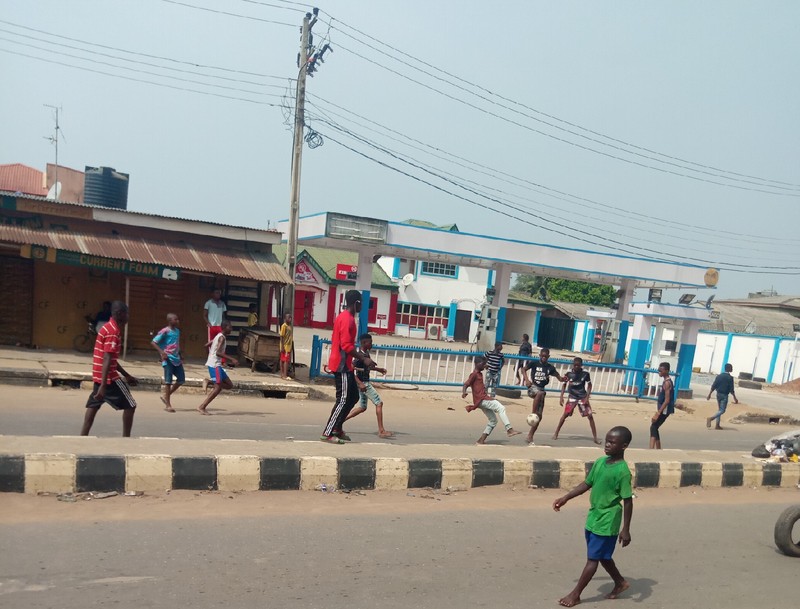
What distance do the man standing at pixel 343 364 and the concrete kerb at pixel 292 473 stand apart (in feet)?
3.63

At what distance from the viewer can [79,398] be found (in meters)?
11.1

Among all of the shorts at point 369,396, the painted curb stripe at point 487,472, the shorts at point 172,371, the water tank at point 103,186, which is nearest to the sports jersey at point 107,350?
the shorts at point 172,371

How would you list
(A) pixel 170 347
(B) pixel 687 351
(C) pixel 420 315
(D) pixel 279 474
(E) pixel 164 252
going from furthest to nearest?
1. (C) pixel 420 315
2. (B) pixel 687 351
3. (E) pixel 164 252
4. (A) pixel 170 347
5. (D) pixel 279 474

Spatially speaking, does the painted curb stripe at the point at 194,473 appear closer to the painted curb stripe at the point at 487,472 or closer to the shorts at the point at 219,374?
the painted curb stripe at the point at 487,472

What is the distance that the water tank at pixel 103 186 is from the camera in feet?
81.1

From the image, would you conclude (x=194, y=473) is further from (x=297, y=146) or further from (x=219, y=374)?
(x=297, y=146)

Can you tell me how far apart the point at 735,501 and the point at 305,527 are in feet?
19.5

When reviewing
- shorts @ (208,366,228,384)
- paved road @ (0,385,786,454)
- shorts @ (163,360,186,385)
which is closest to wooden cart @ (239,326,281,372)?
paved road @ (0,385,786,454)

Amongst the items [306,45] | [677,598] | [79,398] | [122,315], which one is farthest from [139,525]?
[306,45]

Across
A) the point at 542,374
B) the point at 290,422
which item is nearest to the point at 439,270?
the point at 542,374

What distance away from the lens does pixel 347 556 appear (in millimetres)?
5020

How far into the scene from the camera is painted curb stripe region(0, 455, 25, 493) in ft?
18.0

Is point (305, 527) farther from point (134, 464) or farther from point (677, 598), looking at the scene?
point (677, 598)

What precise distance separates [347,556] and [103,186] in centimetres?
2337
